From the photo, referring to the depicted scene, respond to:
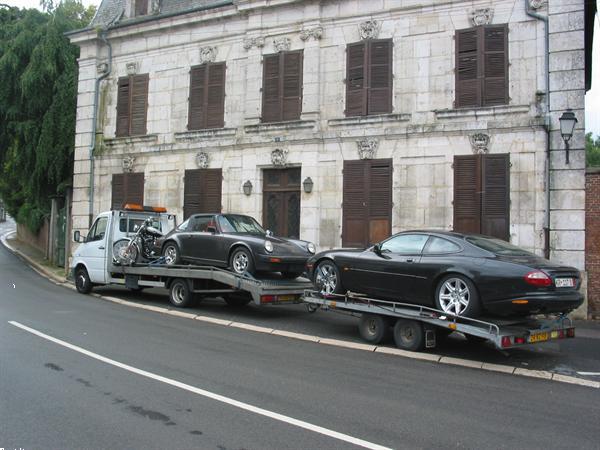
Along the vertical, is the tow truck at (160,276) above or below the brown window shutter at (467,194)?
below

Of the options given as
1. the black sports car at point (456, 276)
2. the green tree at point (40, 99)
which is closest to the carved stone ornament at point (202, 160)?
the green tree at point (40, 99)

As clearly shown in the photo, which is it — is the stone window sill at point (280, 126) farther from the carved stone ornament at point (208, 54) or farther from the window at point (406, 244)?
the window at point (406, 244)

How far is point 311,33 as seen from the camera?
17.1 meters

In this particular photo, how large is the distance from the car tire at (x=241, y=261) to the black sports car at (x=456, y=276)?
1.81 meters

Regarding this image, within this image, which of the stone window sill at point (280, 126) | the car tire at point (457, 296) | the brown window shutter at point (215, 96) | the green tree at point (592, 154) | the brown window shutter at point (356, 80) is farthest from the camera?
the green tree at point (592, 154)

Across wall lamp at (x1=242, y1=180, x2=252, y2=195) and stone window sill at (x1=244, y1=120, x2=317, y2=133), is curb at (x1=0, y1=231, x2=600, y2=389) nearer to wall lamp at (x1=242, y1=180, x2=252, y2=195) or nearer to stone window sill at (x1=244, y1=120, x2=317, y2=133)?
wall lamp at (x1=242, y1=180, x2=252, y2=195)

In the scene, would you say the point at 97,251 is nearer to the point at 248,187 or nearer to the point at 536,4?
the point at 248,187

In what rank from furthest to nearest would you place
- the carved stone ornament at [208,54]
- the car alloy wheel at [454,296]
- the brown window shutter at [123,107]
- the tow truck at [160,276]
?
the brown window shutter at [123,107]
the carved stone ornament at [208,54]
the tow truck at [160,276]
the car alloy wheel at [454,296]

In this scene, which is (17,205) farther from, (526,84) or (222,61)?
(526,84)

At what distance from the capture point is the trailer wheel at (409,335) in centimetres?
857

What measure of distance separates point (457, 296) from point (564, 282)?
1.46 m

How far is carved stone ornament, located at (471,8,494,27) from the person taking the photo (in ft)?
49.0

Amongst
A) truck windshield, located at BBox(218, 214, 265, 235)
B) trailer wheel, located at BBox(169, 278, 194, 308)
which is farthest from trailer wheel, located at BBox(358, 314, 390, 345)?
trailer wheel, located at BBox(169, 278, 194, 308)

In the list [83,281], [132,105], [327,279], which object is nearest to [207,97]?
[132,105]
